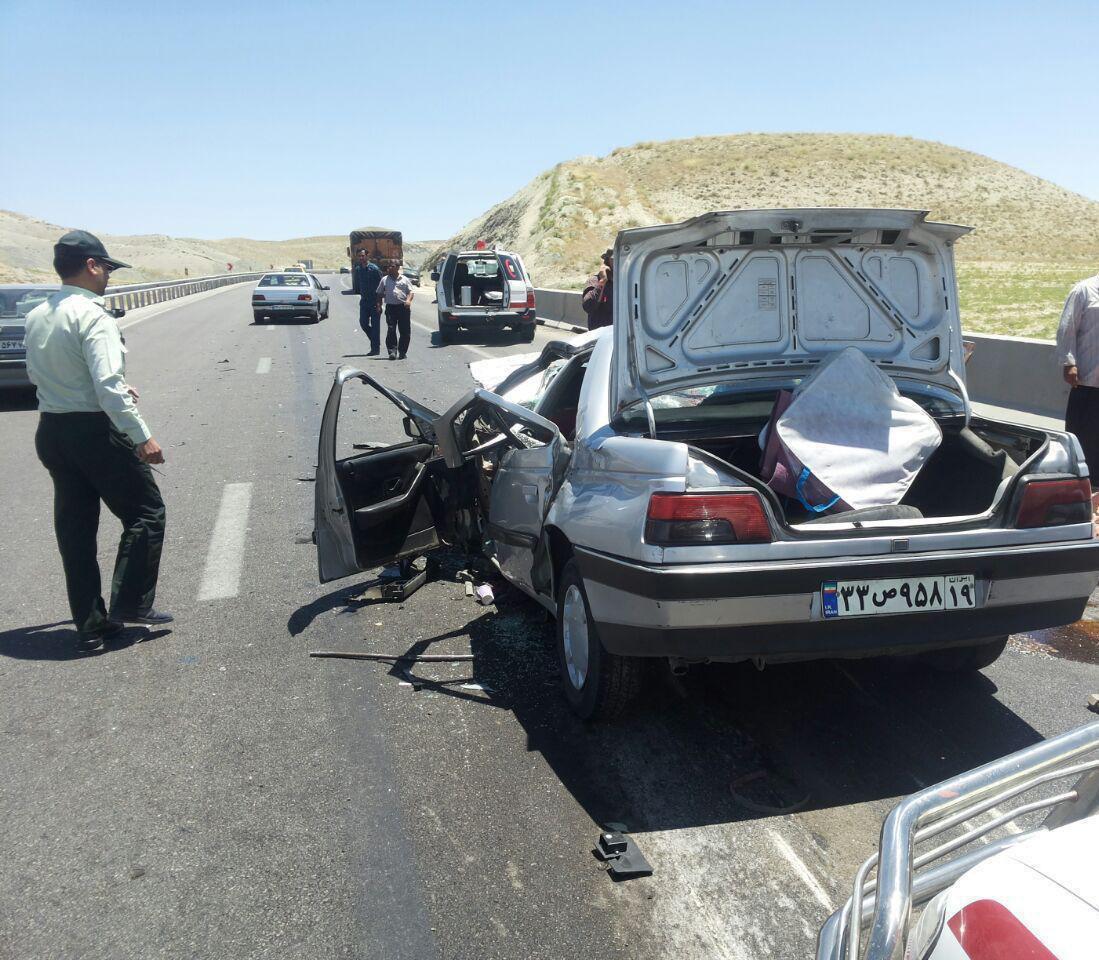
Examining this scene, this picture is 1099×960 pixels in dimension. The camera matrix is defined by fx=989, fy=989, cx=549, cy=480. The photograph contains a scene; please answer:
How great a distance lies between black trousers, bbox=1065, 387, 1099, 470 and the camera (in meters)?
6.88

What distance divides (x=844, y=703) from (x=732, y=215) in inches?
82.2

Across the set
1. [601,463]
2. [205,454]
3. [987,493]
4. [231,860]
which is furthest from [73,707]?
[205,454]

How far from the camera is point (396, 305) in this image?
1806 centimetres

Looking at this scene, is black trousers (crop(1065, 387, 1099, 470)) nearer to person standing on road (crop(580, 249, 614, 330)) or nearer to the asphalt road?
the asphalt road

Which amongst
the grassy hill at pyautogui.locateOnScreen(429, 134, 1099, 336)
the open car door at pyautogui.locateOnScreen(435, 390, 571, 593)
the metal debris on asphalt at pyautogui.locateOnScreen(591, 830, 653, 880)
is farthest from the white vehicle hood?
the grassy hill at pyautogui.locateOnScreen(429, 134, 1099, 336)

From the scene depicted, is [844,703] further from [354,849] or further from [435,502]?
[435,502]

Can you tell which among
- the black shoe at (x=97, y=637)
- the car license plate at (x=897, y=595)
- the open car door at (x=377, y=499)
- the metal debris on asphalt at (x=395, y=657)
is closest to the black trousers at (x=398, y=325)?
the open car door at (x=377, y=499)

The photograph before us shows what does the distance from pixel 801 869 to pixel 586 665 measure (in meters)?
1.19

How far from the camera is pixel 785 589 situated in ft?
11.0

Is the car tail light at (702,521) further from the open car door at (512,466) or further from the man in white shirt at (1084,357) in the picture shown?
the man in white shirt at (1084,357)

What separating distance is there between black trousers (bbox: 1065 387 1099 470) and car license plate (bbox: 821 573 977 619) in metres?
4.04

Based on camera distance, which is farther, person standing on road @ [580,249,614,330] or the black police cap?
person standing on road @ [580,249,614,330]

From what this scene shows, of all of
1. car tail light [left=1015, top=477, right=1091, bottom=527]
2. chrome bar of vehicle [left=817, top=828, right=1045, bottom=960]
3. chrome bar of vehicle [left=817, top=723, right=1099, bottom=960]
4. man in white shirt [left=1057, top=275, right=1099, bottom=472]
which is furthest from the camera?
man in white shirt [left=1057, top=275, right=1099, bottom=472]

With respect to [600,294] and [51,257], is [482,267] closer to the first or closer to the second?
[600,294]
